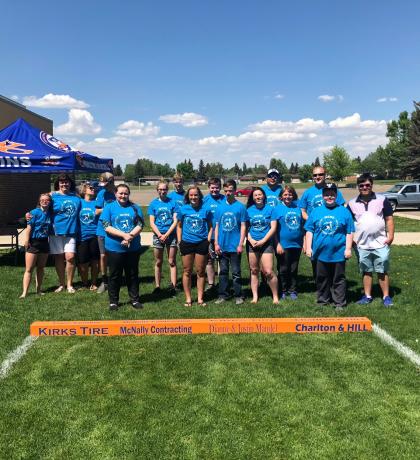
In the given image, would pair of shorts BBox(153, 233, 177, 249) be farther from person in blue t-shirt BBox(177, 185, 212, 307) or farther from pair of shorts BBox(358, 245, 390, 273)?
pair of shorts BBox(358, 245, 390, 273)

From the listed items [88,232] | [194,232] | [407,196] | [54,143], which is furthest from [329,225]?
[407,196]

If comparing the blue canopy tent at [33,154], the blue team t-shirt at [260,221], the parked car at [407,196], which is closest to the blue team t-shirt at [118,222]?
the blue team t-shirt at [260,221]

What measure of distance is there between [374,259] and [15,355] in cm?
496

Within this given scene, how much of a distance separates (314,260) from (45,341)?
153 inches

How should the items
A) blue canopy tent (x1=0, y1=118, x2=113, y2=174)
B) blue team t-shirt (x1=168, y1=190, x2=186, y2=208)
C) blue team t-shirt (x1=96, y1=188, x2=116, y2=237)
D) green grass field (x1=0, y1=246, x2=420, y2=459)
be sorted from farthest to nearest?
blue canopy tent (x1=0, y1=118, x2=113, y2=174) < blue team t-shirt (x1=96, y1=188, x2=116, y2=237) < blue team t-shirt (x1=168, y1=190, x2=186, y2=208) < green grass field (x1=0, y1=246, x2=420, y2=459)

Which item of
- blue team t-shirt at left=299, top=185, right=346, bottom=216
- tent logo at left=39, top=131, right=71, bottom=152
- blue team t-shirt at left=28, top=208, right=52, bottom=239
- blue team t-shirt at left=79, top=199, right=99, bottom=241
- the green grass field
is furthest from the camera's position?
tent logo at left=39, top=131, right=71, bottom=152

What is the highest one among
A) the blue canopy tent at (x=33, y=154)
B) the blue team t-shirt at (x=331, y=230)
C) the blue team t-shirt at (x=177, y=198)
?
the blue canopy tent at (x=33, y=154)

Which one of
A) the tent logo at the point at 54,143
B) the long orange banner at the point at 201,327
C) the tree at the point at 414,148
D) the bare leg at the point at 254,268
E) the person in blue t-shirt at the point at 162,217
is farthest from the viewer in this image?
the tree at the point at 414,148

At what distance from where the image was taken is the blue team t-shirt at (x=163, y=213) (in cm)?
647

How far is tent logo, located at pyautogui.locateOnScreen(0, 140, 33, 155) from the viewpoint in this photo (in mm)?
8289

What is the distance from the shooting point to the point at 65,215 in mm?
6500

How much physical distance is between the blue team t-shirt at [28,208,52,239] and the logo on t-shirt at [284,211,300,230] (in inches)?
151

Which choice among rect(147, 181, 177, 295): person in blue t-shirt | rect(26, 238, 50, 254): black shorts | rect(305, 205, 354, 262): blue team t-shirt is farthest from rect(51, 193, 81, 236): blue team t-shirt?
rect(305, 205, 354, 262): blue team t-shirt

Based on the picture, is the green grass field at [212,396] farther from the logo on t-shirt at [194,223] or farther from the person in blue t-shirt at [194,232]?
the logo on t-shirt at [194,223]
